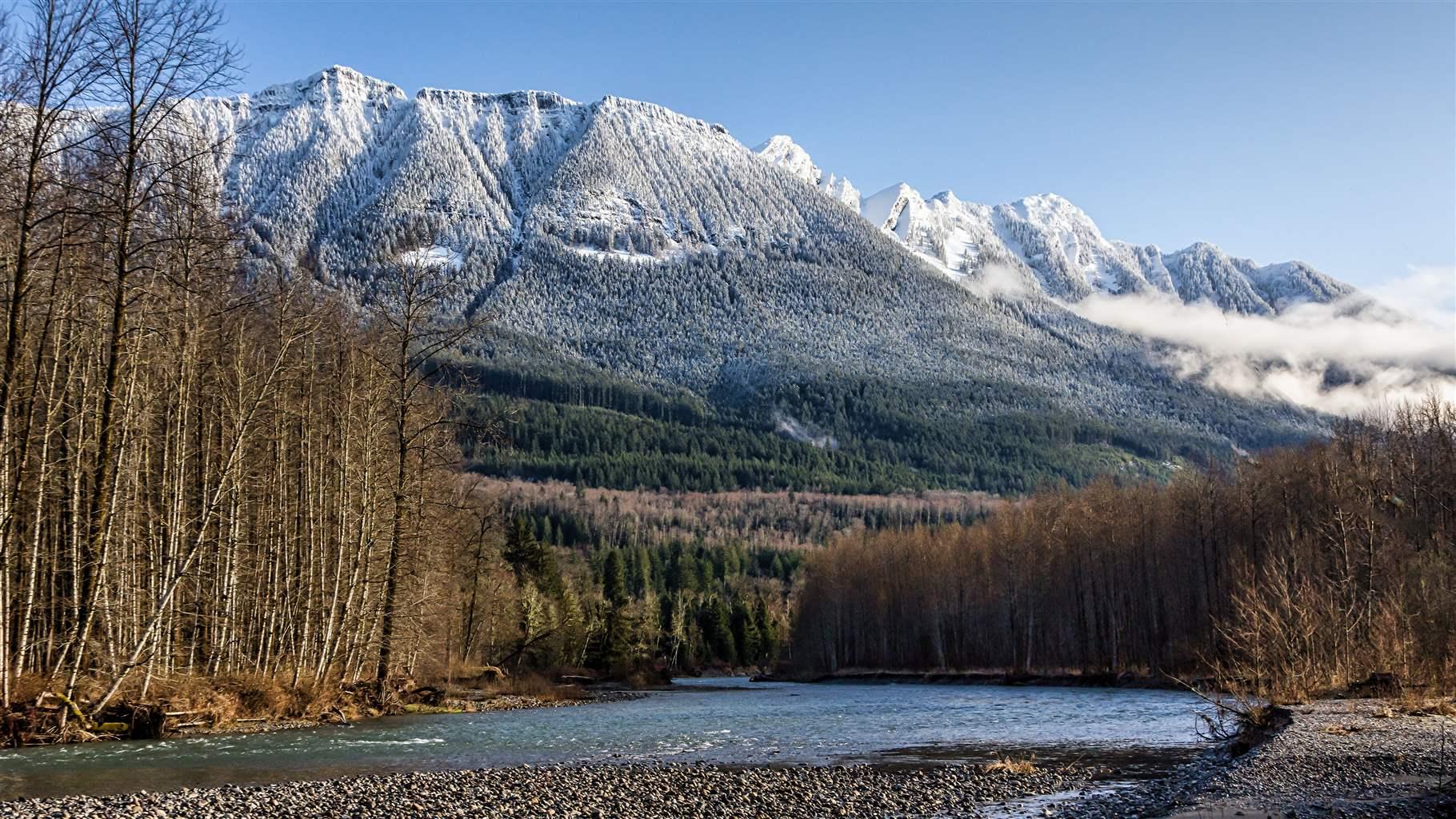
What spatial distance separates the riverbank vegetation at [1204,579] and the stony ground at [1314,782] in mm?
6707

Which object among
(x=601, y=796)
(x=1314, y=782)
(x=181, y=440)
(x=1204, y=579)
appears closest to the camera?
(x=1314, y=782)

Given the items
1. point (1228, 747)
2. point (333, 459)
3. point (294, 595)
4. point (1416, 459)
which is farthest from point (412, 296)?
point (1416, 459)

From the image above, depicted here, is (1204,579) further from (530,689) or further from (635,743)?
(635,743)

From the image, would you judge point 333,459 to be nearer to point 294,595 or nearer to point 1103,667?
point 294,595

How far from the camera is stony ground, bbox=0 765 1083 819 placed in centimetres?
1540

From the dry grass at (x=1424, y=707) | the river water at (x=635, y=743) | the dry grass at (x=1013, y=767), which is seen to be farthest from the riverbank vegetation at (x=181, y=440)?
the dry grass at (x=1424, y=707)

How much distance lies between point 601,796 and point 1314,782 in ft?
38.6

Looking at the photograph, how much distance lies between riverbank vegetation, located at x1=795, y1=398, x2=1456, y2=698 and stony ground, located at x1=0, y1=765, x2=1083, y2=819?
522 inches

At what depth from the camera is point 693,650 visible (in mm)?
134375

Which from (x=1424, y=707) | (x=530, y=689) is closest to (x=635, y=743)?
(x=1424, y=707)

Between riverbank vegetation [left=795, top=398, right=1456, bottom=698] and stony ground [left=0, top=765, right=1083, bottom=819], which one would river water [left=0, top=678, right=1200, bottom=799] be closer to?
stony ground [left=0, top=765, right=1083, bottom=819]

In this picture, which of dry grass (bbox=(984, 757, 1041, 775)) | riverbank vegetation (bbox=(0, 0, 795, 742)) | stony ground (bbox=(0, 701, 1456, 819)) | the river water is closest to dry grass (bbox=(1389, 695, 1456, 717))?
stony ground (bbox=(0, 701, 1456, 819))

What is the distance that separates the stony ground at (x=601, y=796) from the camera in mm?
15398

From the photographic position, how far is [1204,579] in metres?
72.1
